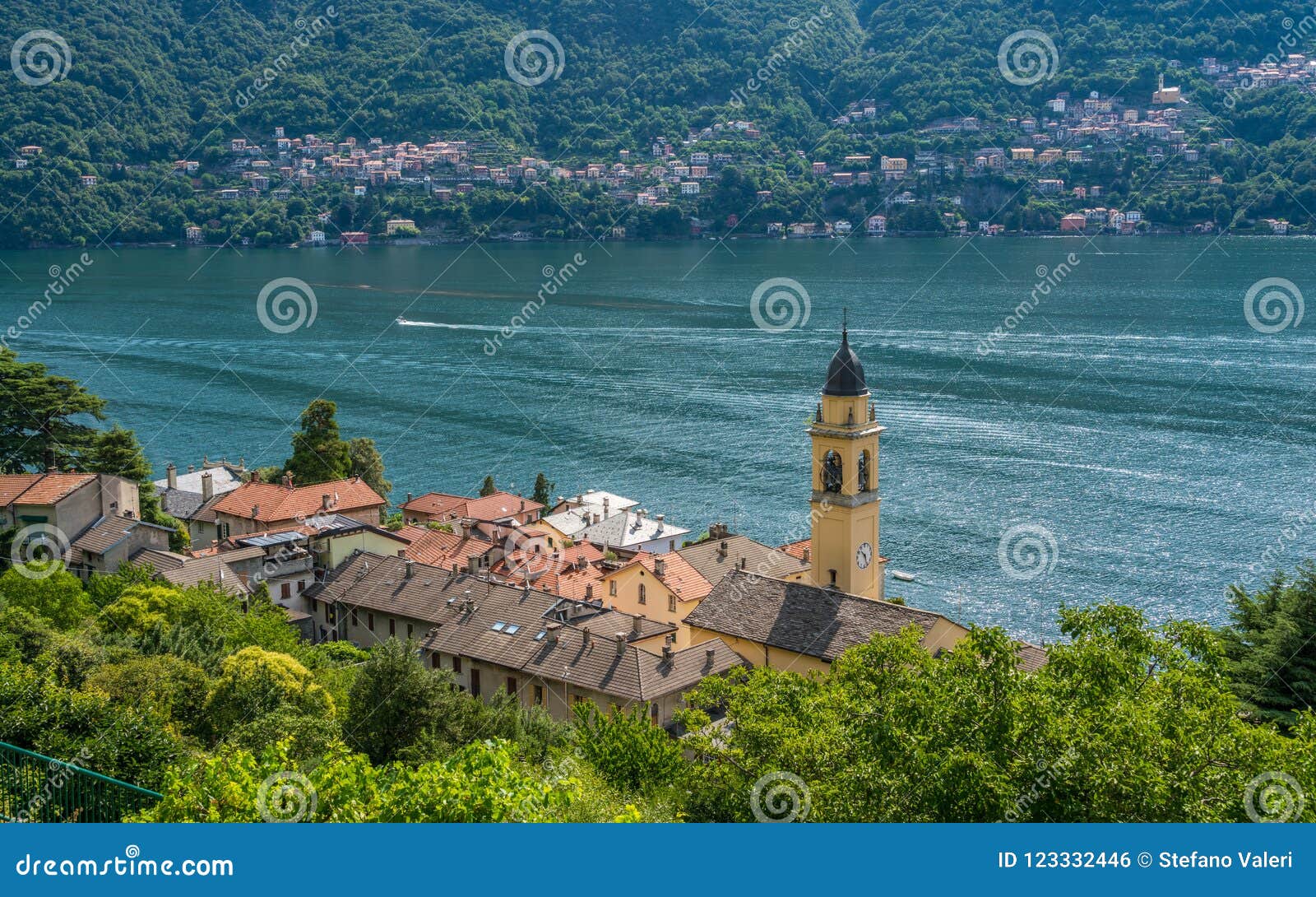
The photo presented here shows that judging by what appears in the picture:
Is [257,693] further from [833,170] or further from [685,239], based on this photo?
[833,170]

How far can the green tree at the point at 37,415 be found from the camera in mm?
36094

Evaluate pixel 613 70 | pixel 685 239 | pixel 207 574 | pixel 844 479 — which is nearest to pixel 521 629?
pixel 844 479

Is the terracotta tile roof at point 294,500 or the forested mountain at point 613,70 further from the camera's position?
the forested mountain at point 613,70

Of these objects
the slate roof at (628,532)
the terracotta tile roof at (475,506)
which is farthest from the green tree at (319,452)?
the slate roof at (628,532)

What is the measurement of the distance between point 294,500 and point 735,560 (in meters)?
12.7

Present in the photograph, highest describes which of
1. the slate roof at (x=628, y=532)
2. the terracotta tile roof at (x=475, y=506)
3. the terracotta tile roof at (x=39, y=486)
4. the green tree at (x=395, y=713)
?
the terracotta tile roof at (x=475, y=506)

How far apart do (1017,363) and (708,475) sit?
2902cm

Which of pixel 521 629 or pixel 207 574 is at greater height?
pixel 207 574

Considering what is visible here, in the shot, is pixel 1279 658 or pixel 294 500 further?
pixel 294 500

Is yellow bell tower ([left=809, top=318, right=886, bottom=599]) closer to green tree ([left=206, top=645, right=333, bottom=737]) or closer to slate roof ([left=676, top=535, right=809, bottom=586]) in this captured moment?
slate roof ([left=676, top=535, right=809, bottom=586])

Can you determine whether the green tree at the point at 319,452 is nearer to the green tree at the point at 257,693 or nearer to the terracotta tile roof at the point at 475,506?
the terracotta tile roof at the point at 475,506

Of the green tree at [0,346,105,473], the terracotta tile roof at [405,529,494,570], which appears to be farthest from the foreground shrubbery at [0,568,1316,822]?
the green tree at [0,346,105,473]

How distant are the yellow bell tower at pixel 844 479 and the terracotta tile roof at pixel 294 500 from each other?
1639cm

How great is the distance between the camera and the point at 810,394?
66000 millimetres
